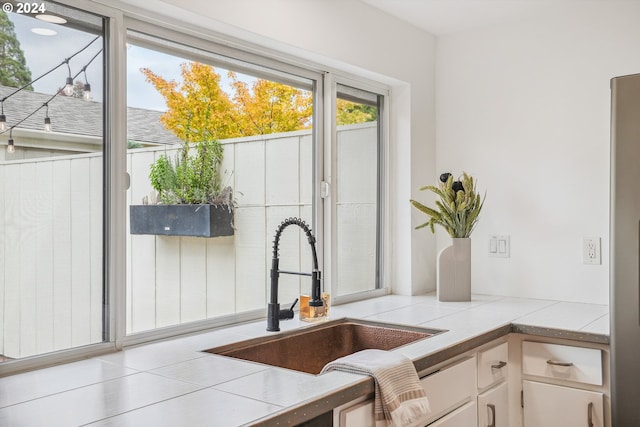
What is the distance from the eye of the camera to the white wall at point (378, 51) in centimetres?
195

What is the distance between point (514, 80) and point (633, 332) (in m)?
1.43

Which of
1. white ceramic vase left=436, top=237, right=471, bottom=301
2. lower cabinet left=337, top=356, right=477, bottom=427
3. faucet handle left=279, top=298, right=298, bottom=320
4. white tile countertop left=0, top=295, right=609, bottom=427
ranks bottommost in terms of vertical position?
lower cabinet left=337, top=356, right=477, bottom=427

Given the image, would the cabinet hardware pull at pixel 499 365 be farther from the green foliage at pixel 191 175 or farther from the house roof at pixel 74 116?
the house roof at pixel 74 116

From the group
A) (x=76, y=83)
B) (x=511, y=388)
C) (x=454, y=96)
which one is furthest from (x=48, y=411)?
(x=454, y=96)

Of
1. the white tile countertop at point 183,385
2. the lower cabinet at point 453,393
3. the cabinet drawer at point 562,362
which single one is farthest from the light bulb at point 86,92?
the cabinet drawer at point 562,362

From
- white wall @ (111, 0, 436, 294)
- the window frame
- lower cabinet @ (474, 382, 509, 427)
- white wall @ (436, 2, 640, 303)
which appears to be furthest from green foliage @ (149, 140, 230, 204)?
white wall @ (436, 2, 640, 303)

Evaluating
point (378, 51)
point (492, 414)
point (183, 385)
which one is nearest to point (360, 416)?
point (183, 385)

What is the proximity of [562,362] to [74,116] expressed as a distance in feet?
6.07

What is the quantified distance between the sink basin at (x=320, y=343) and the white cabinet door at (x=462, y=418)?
27 centimetres

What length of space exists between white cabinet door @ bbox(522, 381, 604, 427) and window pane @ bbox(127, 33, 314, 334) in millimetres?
1024

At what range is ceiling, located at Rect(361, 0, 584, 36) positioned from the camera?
2592mm

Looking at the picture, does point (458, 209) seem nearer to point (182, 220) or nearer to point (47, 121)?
point (182, 220)

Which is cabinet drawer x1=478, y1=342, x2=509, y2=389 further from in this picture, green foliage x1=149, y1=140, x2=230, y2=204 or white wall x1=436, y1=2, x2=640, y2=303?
green foliage x1=149, y1=140, x2=230, y2=204

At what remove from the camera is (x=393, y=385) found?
1.47 m
